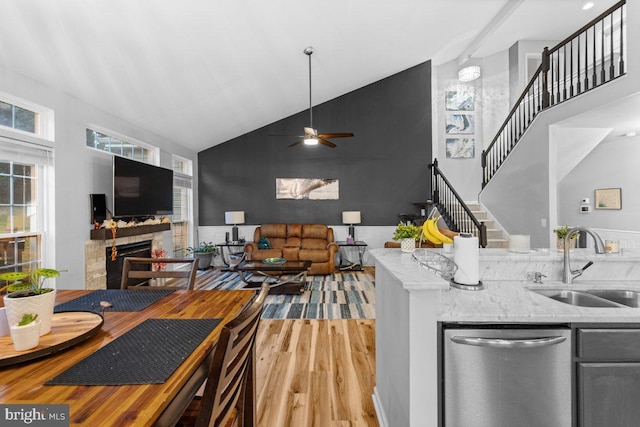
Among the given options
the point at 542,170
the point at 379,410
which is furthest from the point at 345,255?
the point at 379,410

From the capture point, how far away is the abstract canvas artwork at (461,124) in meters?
7.43

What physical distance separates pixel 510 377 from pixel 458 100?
7497 millimetres

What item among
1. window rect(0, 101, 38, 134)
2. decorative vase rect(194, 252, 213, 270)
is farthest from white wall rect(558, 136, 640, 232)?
window rect(0, 101, 38, 134)

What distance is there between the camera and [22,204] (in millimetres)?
3195

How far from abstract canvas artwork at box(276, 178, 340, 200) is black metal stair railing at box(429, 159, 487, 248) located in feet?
7.12

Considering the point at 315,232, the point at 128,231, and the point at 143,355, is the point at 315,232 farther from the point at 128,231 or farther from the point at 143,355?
the point at 143,355

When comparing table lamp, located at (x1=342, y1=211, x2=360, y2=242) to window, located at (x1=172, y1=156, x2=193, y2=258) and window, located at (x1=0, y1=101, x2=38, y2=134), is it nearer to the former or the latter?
window, located at (x1=172, y1=156, x2=193, y2=258)

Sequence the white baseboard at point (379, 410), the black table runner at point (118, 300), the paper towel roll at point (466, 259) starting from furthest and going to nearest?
the white baseboard at point (379, 410)
the paper towel roll at point (466, 259)
the black table runner at point (118, 300)

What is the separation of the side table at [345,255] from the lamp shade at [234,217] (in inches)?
87.5

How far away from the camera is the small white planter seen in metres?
0.98

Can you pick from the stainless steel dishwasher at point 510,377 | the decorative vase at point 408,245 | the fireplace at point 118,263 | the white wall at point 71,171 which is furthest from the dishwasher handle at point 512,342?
the fireplace at point 118,263

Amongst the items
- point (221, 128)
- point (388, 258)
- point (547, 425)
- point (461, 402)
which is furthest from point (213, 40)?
point (547, 425)

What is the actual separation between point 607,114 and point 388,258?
4.19 m

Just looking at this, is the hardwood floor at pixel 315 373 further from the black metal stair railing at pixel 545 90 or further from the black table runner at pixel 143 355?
the black metal stair railing at pixel 545 90
